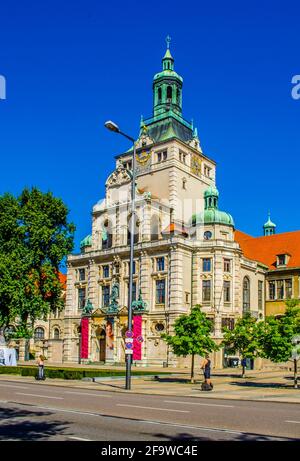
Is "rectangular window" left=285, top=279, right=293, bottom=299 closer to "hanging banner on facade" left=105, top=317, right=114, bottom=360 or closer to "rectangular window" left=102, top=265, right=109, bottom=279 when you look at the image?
"hanging banner on facade" left=105, top=317, right=114, bottom=360

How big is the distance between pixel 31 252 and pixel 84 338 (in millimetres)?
14899

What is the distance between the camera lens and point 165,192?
67.3 m

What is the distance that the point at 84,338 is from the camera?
64250 millimetres

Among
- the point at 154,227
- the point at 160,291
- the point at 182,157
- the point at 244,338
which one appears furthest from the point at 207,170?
the point at 244,338

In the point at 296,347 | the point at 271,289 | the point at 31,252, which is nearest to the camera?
the point at 296,347

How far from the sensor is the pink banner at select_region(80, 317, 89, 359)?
64062 millimetres

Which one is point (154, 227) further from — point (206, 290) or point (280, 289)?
point (280, 289)

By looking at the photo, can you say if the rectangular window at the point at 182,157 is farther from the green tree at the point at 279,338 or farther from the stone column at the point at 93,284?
the green tree at the point at 279,338

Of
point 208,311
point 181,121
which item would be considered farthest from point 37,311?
point 181,121

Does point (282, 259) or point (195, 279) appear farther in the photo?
point (282, 259)

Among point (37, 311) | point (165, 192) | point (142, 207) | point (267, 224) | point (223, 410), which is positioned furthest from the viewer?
point (267, 224)

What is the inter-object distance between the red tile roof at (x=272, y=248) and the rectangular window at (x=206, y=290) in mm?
10720

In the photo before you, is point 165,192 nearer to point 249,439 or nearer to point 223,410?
point 223,410

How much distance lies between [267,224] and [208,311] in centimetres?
3284
